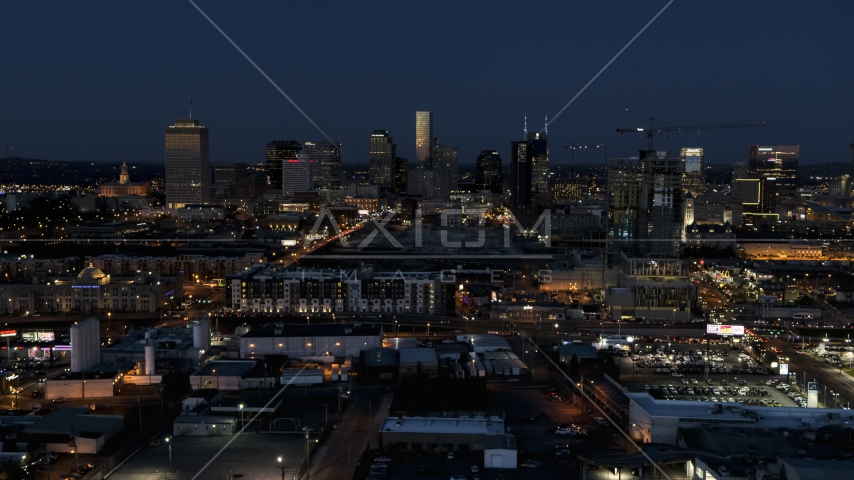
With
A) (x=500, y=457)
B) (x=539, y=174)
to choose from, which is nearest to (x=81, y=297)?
(x=500, y=457)

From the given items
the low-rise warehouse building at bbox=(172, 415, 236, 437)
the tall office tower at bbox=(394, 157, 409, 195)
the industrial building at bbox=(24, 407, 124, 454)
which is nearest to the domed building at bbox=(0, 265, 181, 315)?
the industrial building at bbox=(24, 407, 124, 454)

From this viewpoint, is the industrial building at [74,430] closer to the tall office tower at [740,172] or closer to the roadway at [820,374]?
the roadway at [820,374]

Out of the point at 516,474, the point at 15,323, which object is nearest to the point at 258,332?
the point at 15,323

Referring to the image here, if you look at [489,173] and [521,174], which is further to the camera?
[489,173]

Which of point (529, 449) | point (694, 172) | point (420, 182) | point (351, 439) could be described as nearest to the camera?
point (529, 449)

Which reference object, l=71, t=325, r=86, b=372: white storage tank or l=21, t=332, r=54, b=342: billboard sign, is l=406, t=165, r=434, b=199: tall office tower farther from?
l=71, t=325, r=86, b=372: white storage tank

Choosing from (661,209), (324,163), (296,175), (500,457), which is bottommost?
(500,457)

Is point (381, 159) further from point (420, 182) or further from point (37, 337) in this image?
point (37, 337)
